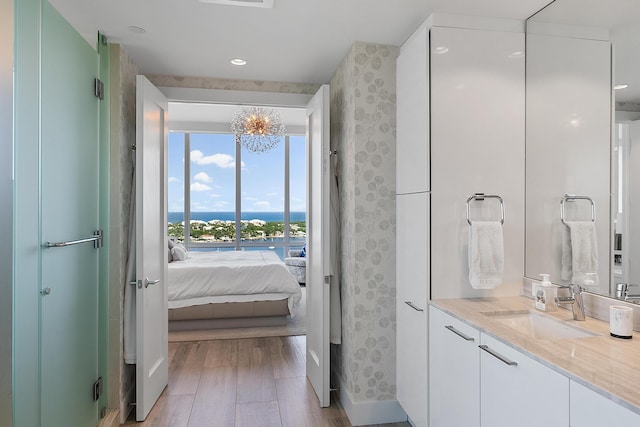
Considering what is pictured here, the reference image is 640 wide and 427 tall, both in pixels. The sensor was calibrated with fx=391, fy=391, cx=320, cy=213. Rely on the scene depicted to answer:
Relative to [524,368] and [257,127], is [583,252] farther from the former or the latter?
[257,127]

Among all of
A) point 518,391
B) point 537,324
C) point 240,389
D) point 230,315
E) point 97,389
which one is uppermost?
point 537,324

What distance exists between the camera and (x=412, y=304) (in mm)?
2311

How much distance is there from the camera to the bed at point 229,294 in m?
4.41

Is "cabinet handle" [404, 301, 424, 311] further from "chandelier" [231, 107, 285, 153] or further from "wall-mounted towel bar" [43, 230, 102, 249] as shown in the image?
"chandelier" [231, 107, 285, 153]

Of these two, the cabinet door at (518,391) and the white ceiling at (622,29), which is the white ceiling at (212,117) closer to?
the white ceiling at (622,29)

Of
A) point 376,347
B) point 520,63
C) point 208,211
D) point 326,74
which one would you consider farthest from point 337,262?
point 208,211

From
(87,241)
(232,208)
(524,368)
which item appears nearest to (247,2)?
(87,241)

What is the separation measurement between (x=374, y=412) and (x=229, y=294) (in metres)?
2.39

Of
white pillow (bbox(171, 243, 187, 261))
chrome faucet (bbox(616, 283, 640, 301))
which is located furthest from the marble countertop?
white pillow (bbox(171, 243, 187, 261))

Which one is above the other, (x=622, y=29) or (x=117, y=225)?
(x=622, y=29)

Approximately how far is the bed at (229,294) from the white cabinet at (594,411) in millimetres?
3627

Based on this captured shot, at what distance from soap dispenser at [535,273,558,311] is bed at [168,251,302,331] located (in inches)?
121

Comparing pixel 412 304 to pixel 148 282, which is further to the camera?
pixel 148 282

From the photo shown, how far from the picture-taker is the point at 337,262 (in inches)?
117
